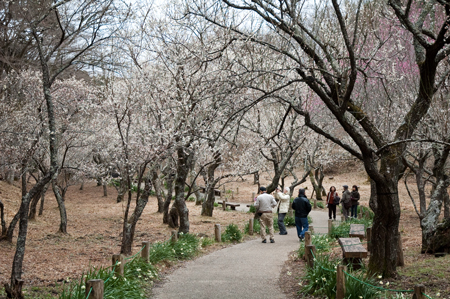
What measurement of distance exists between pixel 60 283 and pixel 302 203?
22.9 ft

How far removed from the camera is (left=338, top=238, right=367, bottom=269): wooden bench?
6.83 metres

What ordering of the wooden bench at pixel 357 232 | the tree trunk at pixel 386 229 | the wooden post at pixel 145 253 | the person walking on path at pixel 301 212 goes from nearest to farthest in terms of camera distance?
the tree trunk at pixel 386 229 → the wooden post at pixel 145 253 → the wooden bench at pixel 357 232 → the person walking on path at pixel 301 212

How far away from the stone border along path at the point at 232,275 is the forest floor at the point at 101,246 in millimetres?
324

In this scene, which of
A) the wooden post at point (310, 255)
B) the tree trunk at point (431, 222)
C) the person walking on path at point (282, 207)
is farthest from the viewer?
the person walking on path at point (282, 207)

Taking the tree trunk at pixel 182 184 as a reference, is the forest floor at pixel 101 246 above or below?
below

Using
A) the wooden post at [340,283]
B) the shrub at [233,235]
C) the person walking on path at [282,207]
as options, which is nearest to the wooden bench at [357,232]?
the person walking on path at [282,207]

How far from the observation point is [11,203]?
19.7 m

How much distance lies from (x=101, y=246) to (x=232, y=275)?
638 cm

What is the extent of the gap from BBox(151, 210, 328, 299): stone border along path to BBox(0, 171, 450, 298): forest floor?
324mm

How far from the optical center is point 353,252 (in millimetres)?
6832

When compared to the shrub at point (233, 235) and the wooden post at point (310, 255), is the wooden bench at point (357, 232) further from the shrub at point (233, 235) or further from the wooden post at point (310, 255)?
the shrub at point (233, 235)

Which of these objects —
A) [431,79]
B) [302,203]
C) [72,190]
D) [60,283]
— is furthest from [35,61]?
[72,190]

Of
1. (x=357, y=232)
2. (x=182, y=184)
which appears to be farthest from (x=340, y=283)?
(x=182, y=184)

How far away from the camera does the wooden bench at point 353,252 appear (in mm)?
6832
